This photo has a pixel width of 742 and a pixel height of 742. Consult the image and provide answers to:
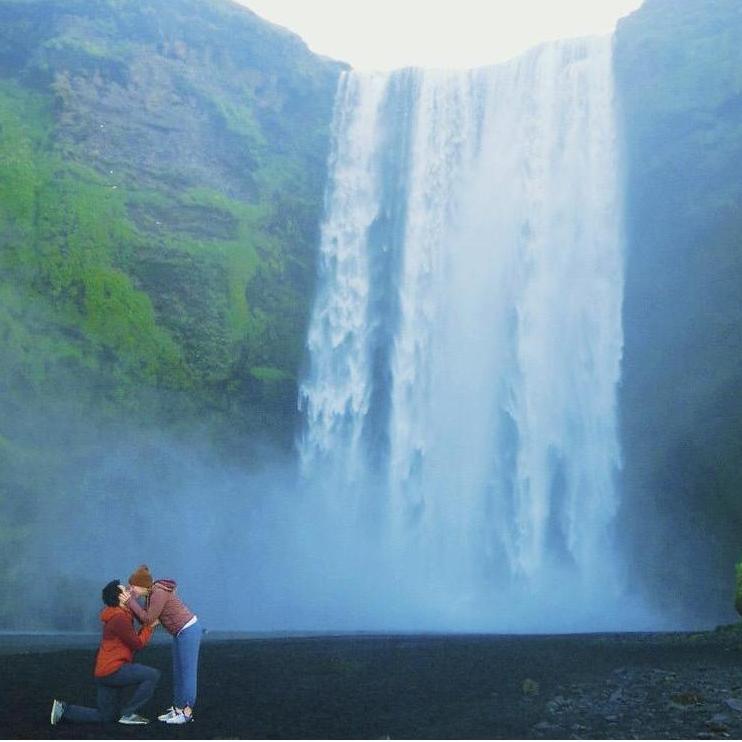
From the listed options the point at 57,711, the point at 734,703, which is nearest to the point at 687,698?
the point at 734,703

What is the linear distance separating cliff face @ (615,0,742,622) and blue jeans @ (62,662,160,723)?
71.1 ft

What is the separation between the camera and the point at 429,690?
11164mm

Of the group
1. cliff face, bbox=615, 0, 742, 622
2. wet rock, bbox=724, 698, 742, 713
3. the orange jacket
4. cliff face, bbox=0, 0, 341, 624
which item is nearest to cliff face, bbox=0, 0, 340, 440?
cliff face, bbox=0, 0, 341, 624

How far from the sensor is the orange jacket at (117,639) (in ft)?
24.4

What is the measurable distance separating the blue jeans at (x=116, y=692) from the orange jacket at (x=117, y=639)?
85 millimetres

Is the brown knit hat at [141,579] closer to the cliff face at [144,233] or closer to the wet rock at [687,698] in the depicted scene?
the wet rock at [687,698]

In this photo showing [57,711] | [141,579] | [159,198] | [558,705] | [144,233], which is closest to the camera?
[141,579]

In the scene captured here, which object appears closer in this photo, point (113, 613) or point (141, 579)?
point (113, 613)

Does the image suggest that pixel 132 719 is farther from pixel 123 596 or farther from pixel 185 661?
pixel 123 596

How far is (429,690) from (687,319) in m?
19.2

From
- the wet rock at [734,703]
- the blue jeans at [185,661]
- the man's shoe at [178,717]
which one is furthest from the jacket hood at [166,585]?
the wet rock at [734,703]

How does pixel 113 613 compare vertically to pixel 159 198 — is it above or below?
below

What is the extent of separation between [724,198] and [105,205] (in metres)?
20.2

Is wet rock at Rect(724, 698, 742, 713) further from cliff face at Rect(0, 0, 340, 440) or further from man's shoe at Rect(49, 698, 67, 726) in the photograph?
cliff face at Rect(0, 0, 340, 440)
